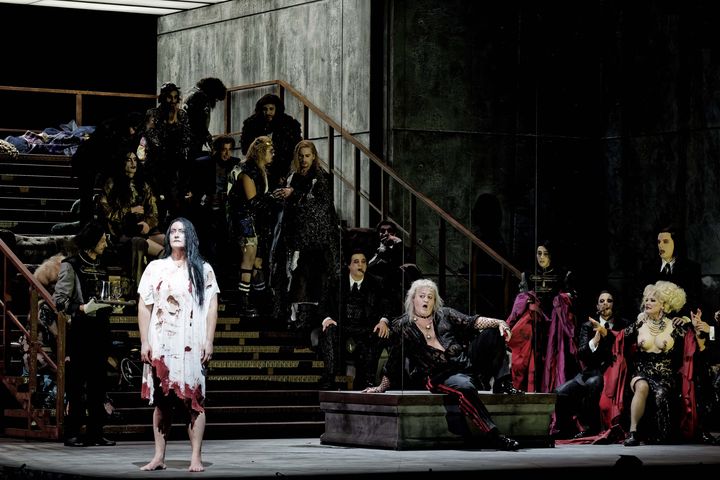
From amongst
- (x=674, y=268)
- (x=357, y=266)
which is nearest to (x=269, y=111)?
(x=357, y=266)

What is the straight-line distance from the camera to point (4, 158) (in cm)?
2200

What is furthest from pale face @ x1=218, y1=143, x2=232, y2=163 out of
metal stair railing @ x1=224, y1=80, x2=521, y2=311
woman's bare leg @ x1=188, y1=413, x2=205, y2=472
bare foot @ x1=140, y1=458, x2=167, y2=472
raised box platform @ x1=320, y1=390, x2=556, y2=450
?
bare foot @ x1=140, y1=458, x2=167, y2=472

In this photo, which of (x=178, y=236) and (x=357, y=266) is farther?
(x=357, y=266)

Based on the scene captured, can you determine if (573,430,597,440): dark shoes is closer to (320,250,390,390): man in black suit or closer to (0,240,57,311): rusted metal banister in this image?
(320,250,390,390): man in black suit

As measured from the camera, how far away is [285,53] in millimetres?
22375

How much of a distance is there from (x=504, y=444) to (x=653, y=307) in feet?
8.11

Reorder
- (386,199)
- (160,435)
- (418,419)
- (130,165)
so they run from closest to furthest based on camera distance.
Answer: (160,435)
(418,419)
(130,165)
(386,199)

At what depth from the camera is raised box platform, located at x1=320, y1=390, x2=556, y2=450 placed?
46.8 feet

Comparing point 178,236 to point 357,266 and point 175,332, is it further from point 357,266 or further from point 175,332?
point 357,266

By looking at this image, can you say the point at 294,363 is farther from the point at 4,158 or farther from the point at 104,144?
the point at 4,158

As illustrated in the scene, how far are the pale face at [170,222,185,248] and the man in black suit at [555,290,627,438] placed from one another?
16.7ft

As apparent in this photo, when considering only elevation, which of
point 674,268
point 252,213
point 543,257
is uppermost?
point 252,213

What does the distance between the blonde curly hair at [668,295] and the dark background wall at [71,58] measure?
467 inches

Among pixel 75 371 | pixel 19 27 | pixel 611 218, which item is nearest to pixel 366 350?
pixel 75 371
